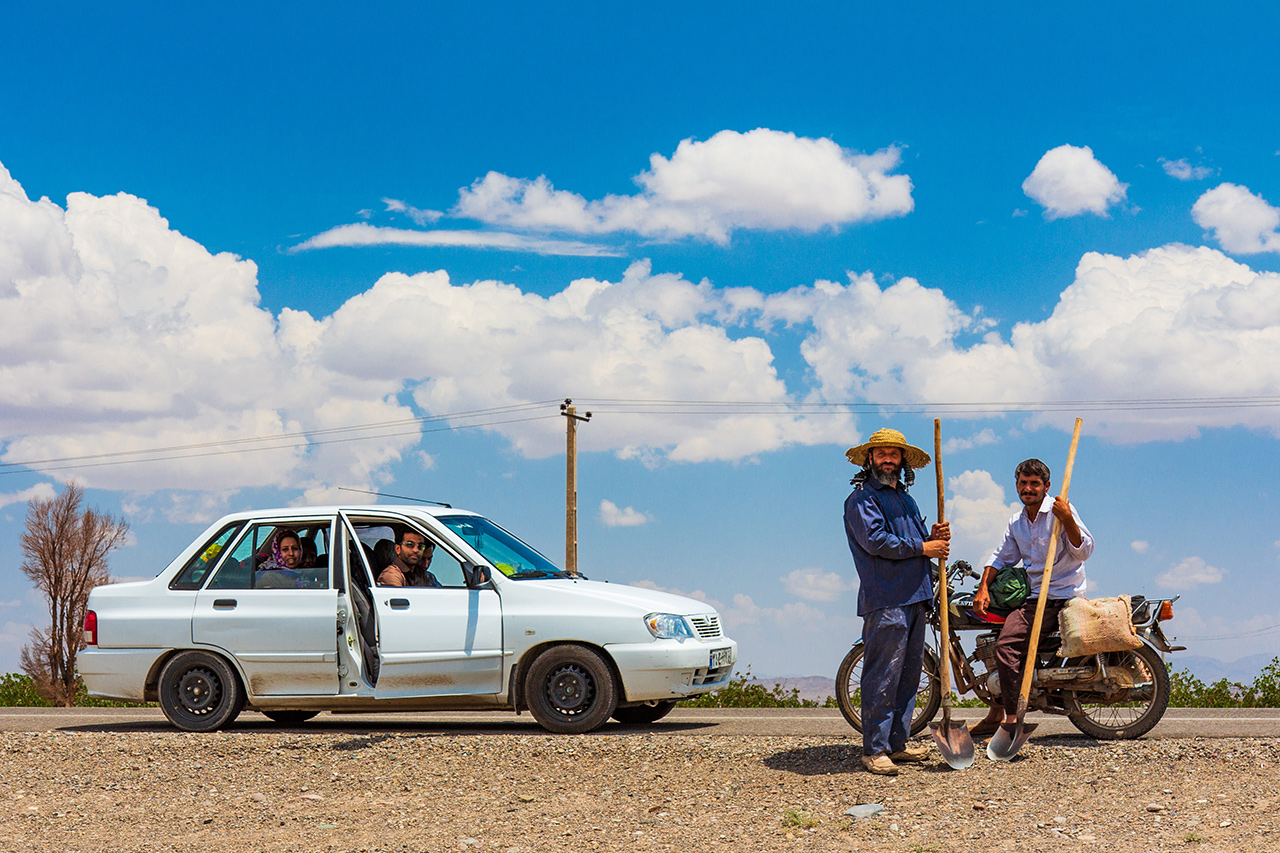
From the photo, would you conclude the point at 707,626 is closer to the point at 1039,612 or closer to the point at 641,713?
the point at 641,713

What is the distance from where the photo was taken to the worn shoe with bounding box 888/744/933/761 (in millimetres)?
8227

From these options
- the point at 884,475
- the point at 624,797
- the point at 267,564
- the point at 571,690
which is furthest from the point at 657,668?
Answer: the point at 267,564

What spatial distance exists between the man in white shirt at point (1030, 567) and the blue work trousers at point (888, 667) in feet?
2.88

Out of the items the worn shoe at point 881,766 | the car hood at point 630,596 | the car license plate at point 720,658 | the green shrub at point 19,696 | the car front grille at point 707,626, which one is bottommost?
the green shrub at point 19,696

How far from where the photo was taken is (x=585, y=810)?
25.1 ft

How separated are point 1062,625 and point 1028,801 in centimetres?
Result: 172

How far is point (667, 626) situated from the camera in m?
10.3

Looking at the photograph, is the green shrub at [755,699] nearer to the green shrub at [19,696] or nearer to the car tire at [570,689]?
the car tire at [570,689]

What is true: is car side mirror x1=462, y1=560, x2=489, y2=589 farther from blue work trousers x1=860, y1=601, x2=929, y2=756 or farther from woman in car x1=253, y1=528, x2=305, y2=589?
blue work trousers x1=860, y1=601, x2=929, y2=756

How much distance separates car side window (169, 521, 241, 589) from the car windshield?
2.02m

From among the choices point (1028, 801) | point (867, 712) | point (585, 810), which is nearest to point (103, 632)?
point (585, 810)

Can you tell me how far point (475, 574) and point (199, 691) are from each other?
9.16 feet

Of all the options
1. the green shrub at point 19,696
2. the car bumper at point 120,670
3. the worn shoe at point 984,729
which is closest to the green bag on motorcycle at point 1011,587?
the worn shoe at point 984,729

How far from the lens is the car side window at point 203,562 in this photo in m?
11.3
